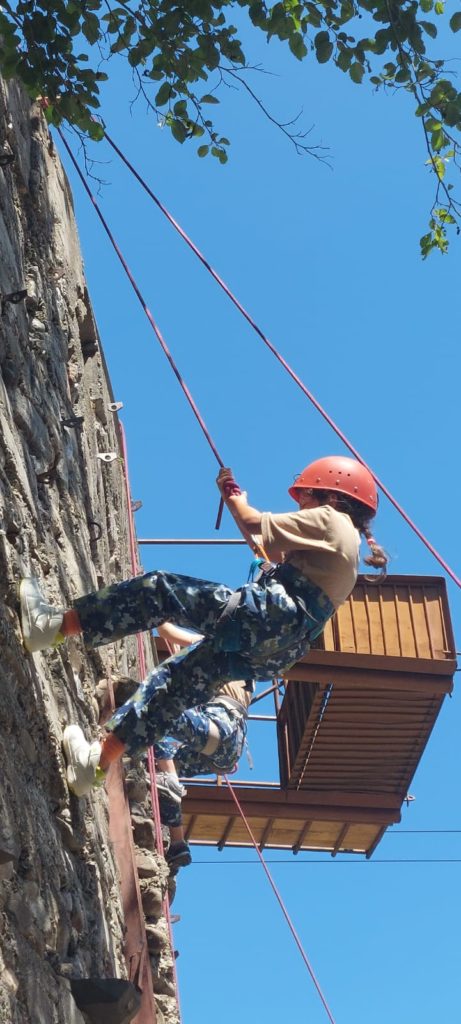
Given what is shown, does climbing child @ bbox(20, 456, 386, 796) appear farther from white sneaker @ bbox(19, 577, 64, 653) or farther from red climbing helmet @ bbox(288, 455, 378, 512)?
white sneaker @ bbox(19, 577, 64, 653)

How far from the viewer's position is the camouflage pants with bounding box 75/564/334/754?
4.61 meters

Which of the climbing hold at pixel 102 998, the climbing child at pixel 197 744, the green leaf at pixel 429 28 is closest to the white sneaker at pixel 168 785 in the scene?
the climbing child at pixel 197 744

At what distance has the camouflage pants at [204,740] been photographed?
6.78 m

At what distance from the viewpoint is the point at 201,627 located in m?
4.84

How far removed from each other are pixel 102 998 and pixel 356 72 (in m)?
3.51

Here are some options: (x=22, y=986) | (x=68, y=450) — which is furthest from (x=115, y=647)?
(x=22, y=986)

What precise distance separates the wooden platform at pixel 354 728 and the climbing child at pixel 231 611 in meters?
3.24

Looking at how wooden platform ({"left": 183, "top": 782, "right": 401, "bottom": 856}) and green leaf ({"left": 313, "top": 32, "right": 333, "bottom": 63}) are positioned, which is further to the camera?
wooden platform ({"left": 183, "top": 782, "right": 401, "bottom": 856})

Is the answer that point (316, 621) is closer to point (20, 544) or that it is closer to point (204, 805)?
point (20, 544)

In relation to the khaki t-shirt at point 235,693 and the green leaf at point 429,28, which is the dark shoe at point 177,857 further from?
the green leaf at point 429,28

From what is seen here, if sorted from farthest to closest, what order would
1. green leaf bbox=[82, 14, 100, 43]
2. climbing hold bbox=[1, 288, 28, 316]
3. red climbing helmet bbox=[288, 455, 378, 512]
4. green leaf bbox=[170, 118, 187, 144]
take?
1. red climbing helmet bbox=[288, 455, 378, 512]
2. green leaf bbox=[170, 118, 187, 144]
3. green leaf bbox=[82, 14, 100, 43]
4. climbing hold bbox=[1, 288, 28, 316]

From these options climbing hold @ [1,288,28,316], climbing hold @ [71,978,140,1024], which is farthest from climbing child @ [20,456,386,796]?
climbing hold @ [1,288,28,316]

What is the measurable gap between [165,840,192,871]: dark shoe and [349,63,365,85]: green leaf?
4785 mm

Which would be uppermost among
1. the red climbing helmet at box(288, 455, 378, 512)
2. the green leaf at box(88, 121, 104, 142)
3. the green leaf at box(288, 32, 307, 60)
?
the green leaf at box(288, 32, 307, 60)
